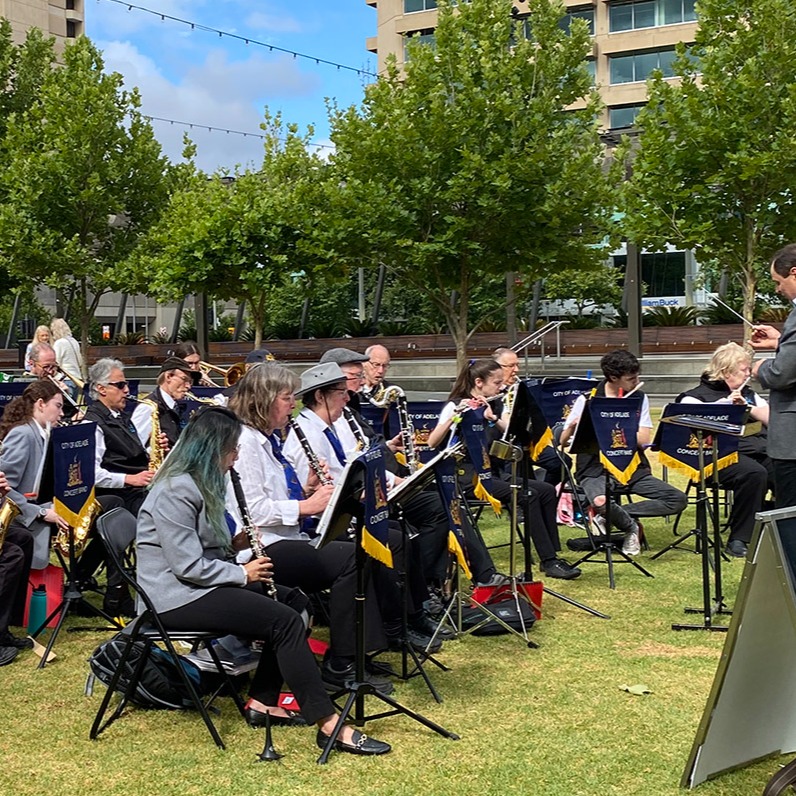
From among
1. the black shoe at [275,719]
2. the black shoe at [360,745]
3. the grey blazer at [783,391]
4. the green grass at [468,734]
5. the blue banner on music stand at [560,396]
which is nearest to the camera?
the green grass at [468,734]

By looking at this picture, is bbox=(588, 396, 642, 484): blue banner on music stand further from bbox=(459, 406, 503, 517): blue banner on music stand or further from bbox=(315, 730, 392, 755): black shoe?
bbox=(315, 730, 392, 755): black shoe

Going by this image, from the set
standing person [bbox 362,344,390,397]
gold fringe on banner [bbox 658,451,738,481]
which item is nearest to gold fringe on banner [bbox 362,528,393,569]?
gold fringe on banner [bbox 658,451,738,481]

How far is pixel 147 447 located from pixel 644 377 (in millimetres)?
16264

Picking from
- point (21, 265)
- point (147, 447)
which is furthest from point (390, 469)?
point (21, 265)

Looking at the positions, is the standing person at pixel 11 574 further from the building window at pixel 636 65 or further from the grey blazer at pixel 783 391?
the building window at pixel 636 65

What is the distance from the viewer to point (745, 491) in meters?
8.95

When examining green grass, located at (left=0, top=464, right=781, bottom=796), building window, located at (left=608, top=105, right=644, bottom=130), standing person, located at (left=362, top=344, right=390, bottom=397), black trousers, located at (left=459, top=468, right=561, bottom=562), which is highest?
building window, located at (left=608, top=105, right=644, bottom=130)

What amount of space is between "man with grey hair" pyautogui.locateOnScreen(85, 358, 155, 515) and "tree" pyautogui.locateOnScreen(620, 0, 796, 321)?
41.1ft

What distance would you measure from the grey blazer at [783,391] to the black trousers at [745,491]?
2649 mm

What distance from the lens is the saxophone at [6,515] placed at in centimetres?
641

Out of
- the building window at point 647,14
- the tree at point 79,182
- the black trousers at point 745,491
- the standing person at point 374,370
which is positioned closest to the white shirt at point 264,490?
the standing person at point 374,370

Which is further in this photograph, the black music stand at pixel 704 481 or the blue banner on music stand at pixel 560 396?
the blue banner on music stand at pixel 560 396

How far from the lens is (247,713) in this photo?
17.4ft

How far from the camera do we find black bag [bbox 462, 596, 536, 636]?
22.1 feet
